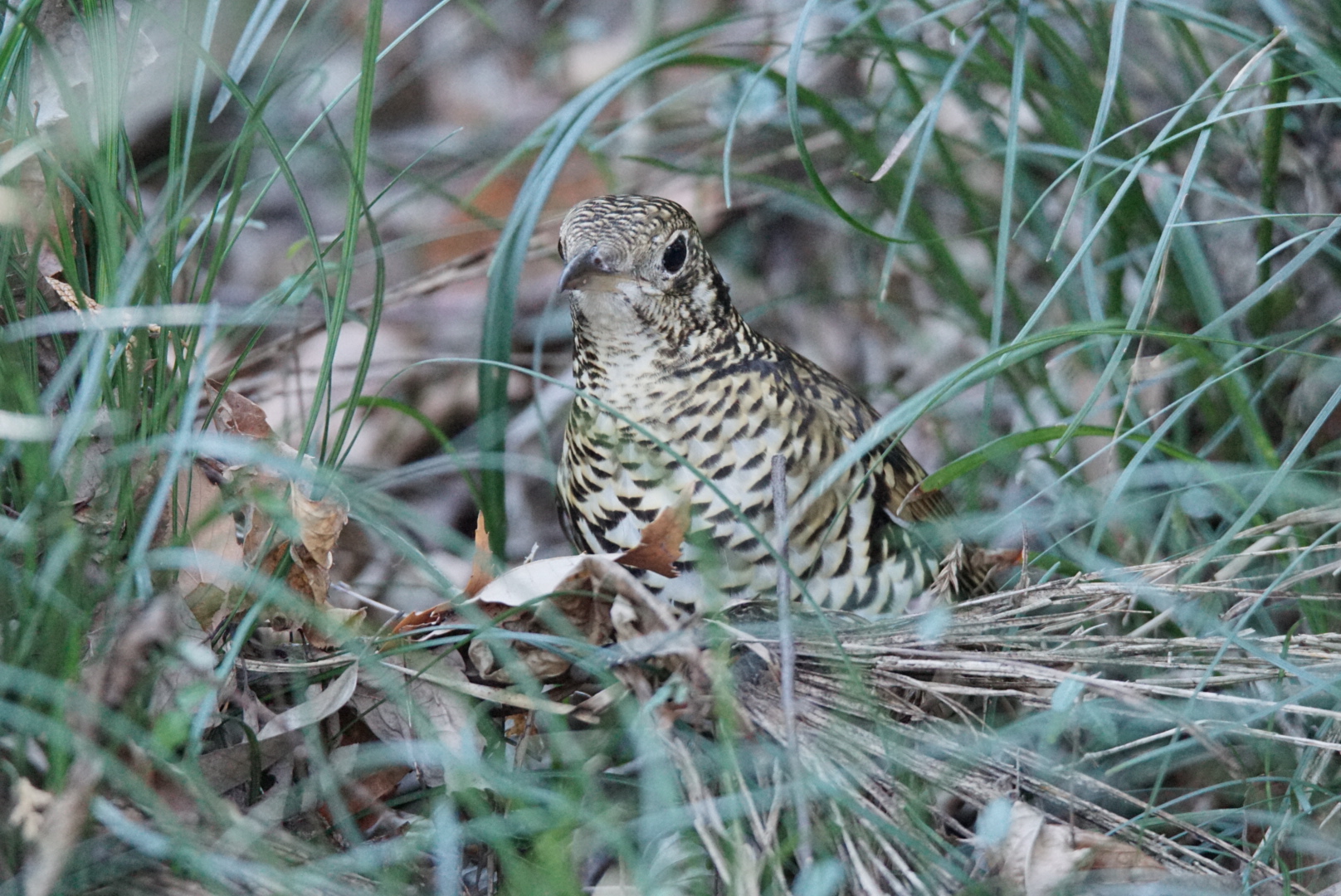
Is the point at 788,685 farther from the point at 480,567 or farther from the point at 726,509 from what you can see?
the point at 726,509

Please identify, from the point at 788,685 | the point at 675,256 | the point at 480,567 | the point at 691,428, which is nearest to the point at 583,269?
the point at 675,256

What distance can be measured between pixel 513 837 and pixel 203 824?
15.0 inches

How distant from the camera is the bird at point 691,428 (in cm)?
211

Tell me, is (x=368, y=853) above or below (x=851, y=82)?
below

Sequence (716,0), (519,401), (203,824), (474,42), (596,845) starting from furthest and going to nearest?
1. (474,42)
2. (716,0)
3. (519,401)
4. (596,845)
5. (203,824)

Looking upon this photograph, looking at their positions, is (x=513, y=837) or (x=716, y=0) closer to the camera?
(x=513, y=837)

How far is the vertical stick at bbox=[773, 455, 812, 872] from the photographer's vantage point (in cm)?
128

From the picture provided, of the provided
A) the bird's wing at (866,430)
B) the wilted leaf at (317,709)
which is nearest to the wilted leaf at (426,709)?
the wilted leaf at (317,709)

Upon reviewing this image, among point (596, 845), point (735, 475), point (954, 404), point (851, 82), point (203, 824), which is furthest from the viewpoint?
point (851, 82)

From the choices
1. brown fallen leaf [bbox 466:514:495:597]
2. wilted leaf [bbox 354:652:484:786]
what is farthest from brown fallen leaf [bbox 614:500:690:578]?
wilted leaf [bbox 354:652:484:786]

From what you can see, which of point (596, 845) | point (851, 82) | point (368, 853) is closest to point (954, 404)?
point (851, 82)

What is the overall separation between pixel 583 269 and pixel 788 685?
89 centimetres

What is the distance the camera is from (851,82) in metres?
4.39

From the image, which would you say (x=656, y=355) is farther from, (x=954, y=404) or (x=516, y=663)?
(x=954, y=404)
